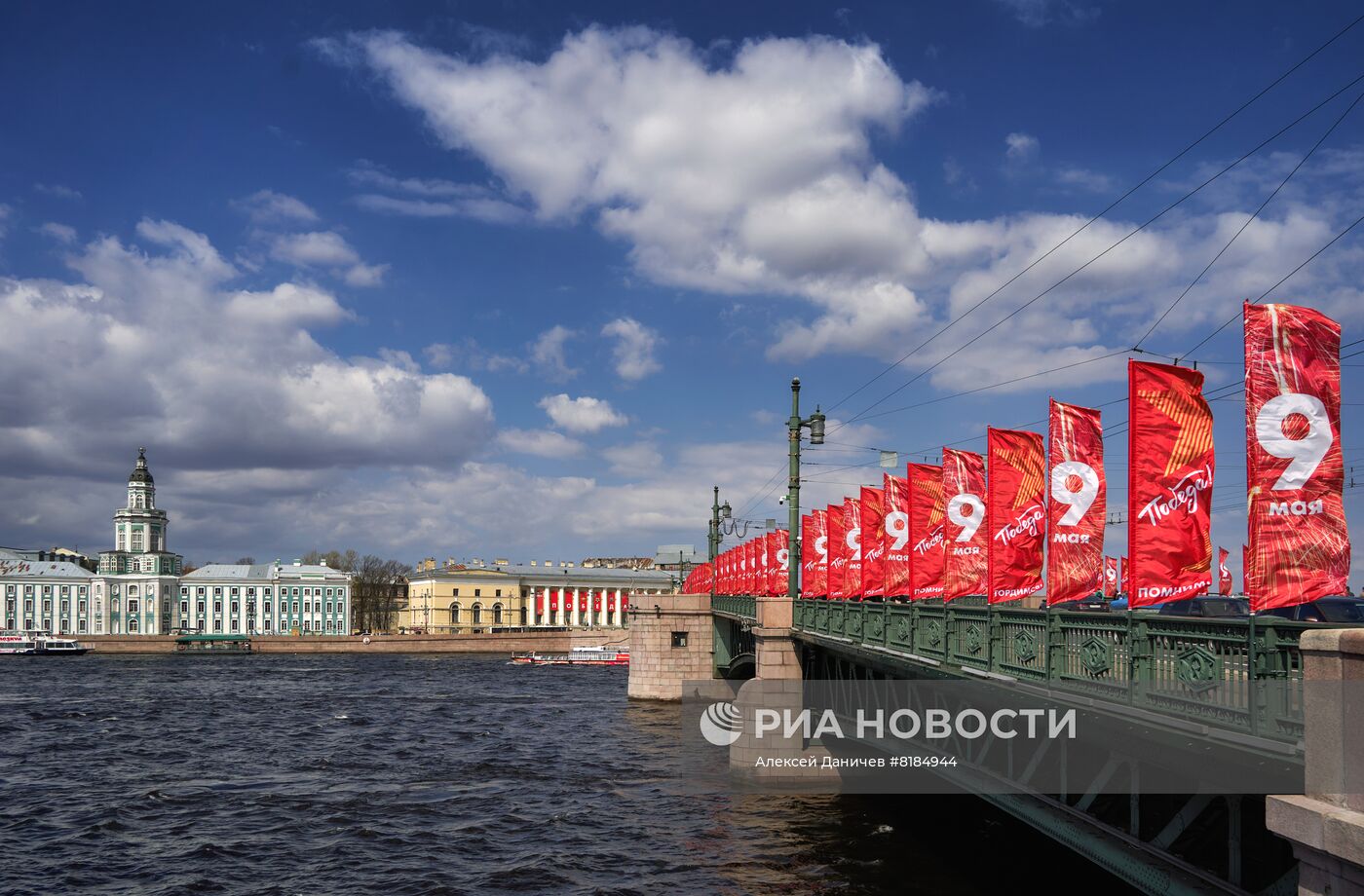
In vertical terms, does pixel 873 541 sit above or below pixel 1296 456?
below

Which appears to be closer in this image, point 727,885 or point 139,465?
point 727,885

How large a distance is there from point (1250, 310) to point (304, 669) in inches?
3949

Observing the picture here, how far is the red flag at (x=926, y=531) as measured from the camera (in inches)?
898

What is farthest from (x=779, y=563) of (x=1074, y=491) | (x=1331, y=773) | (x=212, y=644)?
(x=212, y=644)

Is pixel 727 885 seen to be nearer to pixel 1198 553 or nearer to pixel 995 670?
pixel 995 670

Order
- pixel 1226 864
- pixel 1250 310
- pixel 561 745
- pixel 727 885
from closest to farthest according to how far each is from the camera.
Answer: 1. pixel 1250 310
2. pixel 1226 864
3. pixel 727 885
4. pixel 561 745

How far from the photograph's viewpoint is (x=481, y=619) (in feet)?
514

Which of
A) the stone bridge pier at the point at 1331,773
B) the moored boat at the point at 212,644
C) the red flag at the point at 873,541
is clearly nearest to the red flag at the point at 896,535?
the red flag at the point at 873,541

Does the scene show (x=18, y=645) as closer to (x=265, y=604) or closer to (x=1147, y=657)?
(x=265, y=604)

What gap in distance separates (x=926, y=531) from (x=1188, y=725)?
12847 mm

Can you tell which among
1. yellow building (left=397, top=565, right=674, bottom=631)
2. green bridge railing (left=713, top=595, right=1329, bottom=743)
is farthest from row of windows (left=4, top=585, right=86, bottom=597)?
green bridge railing (left=713, top=595, right=1329, bottom=743)

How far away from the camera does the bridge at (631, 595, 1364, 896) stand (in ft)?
26.2

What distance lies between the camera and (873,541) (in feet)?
86.5

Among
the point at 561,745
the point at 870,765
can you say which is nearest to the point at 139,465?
the point at 561,745
